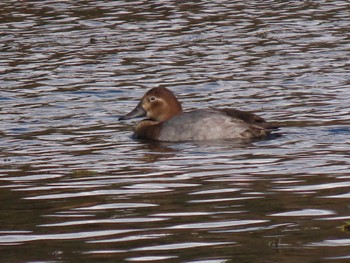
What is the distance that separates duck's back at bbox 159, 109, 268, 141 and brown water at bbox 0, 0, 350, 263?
0.22 meters

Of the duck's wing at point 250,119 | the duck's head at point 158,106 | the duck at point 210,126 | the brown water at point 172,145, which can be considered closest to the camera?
the brown water at point 172,145

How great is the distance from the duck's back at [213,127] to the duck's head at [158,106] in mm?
906

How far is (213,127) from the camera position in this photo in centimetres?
1409

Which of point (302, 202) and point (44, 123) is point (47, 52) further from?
point (302, 202)

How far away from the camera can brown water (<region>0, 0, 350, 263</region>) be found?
813cm

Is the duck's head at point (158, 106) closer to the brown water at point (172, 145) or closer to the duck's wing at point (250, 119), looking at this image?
the brown water at point (172, 145)

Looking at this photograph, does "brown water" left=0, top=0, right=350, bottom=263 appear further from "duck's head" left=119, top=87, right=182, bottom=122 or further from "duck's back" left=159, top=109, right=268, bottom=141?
"duck's head" left=119, top=87, right=182, bottom=122

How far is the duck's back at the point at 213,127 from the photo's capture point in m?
14.0

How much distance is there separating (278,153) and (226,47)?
9041 mm

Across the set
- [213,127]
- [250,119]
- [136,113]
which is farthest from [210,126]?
[136,113]

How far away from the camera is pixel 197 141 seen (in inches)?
552

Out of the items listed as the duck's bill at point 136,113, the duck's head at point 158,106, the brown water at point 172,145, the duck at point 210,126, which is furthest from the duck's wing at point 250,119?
the duck's bill at point 136,113

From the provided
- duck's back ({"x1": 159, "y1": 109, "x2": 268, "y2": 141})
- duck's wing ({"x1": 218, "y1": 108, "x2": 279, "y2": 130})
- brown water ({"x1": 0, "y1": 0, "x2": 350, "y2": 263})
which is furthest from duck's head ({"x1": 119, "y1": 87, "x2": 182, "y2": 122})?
duck's wing ({"x1": 218, "y1": 108, "x2": 279, "y2": 130})

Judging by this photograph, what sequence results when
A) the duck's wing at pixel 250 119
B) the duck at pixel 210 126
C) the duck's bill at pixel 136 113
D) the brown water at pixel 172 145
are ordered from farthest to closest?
the duck's bill at pixel 136 113 < the duck at pixel 210 126 < the duck's wing at pixel 250 119 < the brown water at pixel 172 145
